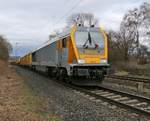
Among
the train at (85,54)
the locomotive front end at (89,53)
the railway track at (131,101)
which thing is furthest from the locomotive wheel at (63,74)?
the railway track at (131,101)

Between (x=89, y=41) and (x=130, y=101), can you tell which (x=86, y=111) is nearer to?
(x=130, y=101)

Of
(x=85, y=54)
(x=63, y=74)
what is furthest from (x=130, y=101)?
(x=63, y=74)

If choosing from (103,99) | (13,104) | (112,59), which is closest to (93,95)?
(103,99)

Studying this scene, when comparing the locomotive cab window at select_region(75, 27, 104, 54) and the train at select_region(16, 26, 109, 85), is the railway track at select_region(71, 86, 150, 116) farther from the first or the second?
the locomotive cab window at select_region(75, 27, 104, 54)

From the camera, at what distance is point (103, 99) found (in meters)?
12.6

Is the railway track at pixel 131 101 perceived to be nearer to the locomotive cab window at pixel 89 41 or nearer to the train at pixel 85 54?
the train at pixel 85 54

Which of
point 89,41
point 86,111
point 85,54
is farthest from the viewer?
point 89,41

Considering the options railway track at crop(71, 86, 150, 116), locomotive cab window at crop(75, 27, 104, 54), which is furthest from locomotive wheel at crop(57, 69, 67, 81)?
railway track at crop(71, 86, 150, 116)

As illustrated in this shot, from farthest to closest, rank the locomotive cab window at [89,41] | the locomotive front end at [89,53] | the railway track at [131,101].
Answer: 1. the locomotive cab window at [89,41]
2. the locomotive front end at [89,53]
3. the railway track at [131,101]

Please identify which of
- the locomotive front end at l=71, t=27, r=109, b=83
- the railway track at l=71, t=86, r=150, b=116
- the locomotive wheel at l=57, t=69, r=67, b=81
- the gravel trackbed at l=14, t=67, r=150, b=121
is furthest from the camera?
the locomotive wheel at l=57, t=69, r=67, b=81

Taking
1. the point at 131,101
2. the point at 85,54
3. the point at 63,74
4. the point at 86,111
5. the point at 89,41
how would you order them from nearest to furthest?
1. the point at 86,111
2. the point at 131,101
3. the point at 85,54
4. the point at 89,41
5. the point at 63,74

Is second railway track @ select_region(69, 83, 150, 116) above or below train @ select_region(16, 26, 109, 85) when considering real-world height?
below

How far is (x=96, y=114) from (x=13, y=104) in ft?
10.4

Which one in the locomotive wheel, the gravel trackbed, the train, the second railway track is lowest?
the gravel trackbed
